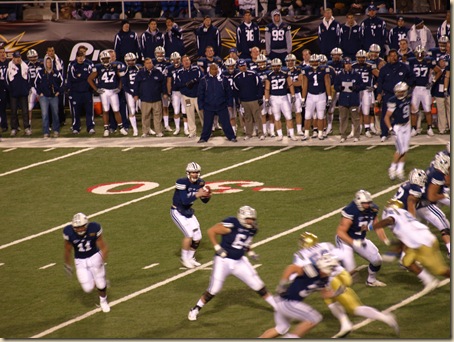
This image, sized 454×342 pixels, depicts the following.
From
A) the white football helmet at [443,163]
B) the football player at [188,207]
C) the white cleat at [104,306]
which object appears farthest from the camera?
the football player at [188,207]

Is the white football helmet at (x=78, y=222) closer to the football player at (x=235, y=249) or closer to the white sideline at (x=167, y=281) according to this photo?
the white sideline at (x=167, y=281)

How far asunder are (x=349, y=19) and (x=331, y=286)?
495 inches

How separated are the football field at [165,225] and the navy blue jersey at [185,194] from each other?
34.5 inches

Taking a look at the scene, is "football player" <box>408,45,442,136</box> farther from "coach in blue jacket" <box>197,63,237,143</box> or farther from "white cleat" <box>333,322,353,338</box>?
"white cleat" <box>333,322,353,338</box>

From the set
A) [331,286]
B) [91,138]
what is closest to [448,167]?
[331,286]

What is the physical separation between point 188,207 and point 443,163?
373 centimetres

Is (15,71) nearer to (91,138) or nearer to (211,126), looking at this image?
(91,138)

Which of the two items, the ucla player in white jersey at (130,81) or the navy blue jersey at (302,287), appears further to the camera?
the ucla player in white jersey at (130,81)

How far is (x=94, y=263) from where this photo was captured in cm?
1327

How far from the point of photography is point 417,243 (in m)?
12.9

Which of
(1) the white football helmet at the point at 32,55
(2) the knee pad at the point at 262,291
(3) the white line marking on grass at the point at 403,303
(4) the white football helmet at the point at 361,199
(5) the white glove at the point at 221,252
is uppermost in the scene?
(1) the white football helmet at the point at 32,55

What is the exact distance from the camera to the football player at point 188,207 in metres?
14.7

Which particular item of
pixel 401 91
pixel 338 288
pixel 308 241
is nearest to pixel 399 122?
pixel 401 91

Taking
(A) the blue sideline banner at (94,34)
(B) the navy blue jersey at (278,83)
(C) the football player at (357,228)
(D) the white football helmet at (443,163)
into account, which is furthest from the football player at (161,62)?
(C) the football player at (357,228)
